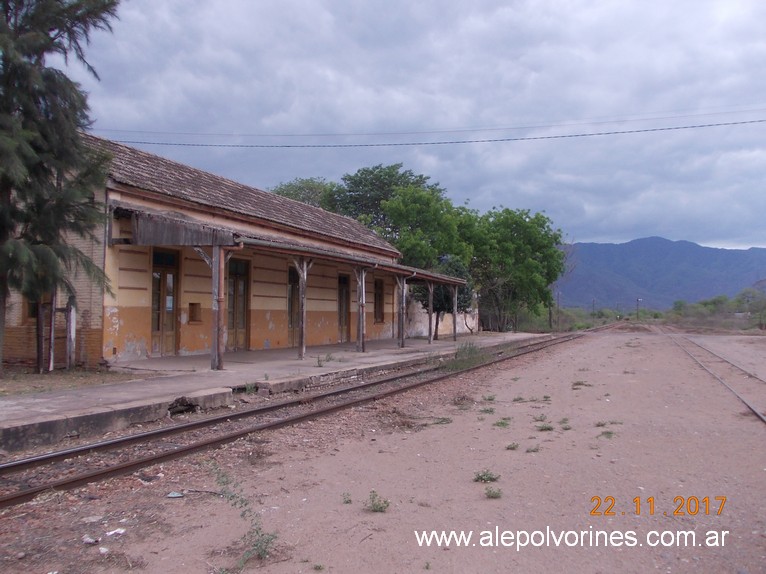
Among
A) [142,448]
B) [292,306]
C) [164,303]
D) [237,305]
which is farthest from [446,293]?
[142,448]

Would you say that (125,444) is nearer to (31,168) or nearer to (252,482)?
(252,482)

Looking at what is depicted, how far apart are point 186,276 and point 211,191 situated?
3188 mm

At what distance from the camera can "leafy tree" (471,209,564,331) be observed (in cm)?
3972

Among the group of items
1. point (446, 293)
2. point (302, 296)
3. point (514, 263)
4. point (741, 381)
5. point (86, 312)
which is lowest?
point (741, 381)

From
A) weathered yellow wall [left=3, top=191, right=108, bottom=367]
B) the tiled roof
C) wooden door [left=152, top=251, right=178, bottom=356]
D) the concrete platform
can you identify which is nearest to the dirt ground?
the concrete platform

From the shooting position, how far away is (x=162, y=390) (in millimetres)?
9766

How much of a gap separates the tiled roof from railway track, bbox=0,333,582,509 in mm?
6580

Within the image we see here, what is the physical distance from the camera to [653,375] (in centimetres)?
1411

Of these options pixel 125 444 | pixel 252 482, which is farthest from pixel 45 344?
pixel 252 482
